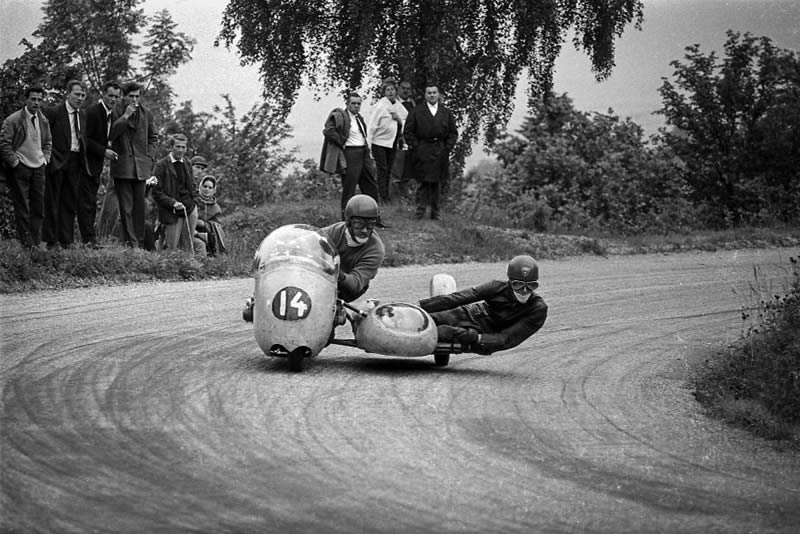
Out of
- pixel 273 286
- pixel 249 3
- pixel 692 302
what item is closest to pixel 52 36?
pixel 249 3

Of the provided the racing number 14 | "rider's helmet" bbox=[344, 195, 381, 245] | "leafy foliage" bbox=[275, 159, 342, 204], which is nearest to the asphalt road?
the racing number 14

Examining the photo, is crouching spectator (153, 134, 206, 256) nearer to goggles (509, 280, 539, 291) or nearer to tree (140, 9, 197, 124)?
goggles (509, 280, 539, 291)

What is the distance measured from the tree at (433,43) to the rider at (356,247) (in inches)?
554

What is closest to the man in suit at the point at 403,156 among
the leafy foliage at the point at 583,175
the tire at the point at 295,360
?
the leafy foliage at the point at 583,175

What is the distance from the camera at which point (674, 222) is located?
31953 mm

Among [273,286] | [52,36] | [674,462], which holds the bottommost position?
[674,462]

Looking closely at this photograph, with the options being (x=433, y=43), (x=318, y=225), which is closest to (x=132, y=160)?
(x=318, y=225)

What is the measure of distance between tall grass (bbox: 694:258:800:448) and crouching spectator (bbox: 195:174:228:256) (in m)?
8.82

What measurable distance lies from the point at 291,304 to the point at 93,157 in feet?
25.2

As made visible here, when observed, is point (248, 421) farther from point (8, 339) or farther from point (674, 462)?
point (8, 339)

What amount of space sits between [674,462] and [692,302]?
33.0ft

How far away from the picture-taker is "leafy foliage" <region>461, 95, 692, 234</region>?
1320 inches

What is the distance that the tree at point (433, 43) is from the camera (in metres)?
25.2

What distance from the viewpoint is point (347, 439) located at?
7.29 meters
